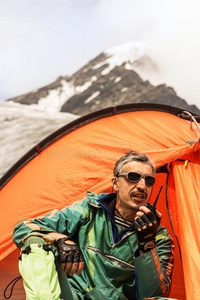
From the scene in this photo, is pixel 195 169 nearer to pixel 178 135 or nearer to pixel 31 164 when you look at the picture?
pixel 178 135

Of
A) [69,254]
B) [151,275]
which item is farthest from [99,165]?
[69,254]

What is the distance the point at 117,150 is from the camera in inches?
154

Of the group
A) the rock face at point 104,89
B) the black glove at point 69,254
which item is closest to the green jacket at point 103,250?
the black glove at point 69,254

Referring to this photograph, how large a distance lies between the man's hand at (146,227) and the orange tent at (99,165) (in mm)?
938

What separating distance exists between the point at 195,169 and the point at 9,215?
6.07 ft

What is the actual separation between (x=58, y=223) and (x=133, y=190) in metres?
0.58

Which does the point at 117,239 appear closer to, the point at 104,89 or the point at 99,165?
the point at 99,165

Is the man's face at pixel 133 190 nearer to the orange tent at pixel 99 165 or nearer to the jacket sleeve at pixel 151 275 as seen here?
the jacket sleeve at pixel 151 275

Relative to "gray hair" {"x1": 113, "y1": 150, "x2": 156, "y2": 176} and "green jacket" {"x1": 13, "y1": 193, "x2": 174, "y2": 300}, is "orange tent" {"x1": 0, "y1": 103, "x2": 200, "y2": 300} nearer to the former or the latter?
"gray hair" {"x1": 113, "y1": 150, "x2": 156, "y2": 176}

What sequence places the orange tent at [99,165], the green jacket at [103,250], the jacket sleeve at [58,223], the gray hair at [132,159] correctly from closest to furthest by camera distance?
1. the jacket sleeve at [58,223]
2. the green jacket at [103,250]
3. the gray hair at [132,159]
4. the orange tent at [99,165]

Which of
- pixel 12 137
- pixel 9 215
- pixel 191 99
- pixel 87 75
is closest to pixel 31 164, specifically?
pixel 9 215

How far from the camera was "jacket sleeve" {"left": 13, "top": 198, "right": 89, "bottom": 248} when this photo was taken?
236 cm

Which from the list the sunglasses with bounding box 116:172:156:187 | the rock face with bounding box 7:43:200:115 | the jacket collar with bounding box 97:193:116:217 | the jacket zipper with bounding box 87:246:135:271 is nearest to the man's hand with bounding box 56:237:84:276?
the jacket zipper with bounding box 87:246:135:271

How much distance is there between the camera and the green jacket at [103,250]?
250 cm
